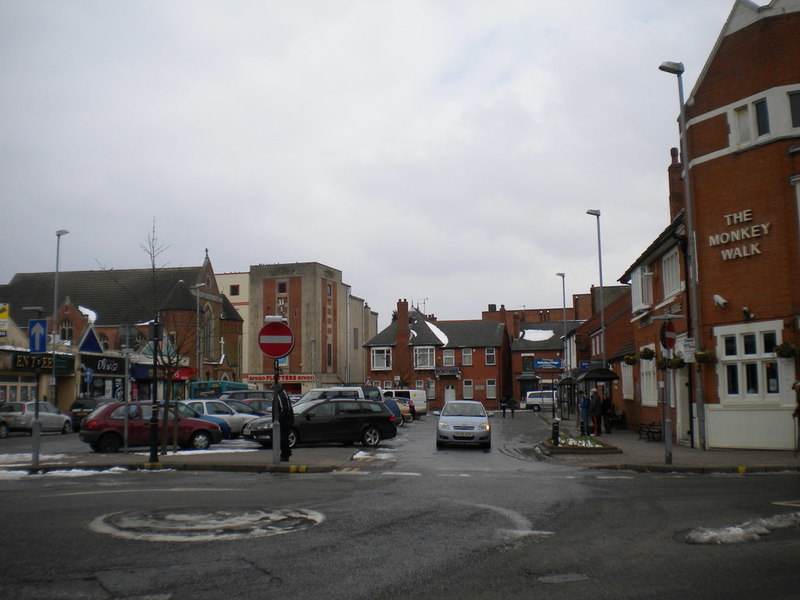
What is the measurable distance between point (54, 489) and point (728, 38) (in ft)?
67.7

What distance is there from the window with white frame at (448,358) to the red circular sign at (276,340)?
196ft

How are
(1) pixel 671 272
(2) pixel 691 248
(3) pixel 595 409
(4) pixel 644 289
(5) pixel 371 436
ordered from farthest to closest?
(4) pixel 644 289 < (3) pixel 595 409 < (1) pixel 671 272 < (5) pixel 371 436 < (2) pixel 691 248

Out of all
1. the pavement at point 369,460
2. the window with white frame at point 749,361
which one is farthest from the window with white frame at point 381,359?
the window with white frame at point 749,361

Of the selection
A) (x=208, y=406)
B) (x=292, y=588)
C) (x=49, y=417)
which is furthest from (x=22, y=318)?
(x=292, y=588)

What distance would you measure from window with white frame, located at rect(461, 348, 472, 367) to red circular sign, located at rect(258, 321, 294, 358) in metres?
60.0

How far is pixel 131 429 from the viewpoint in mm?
21891

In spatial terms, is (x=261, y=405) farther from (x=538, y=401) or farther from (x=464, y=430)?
(x=538, y=401)

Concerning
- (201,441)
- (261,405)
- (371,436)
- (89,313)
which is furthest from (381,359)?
(201,441)

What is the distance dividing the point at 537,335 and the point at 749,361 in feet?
213

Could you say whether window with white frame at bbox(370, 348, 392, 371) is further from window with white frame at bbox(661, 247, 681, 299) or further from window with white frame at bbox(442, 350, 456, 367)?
window with white frame at bbox(661, 247, 681, 299)

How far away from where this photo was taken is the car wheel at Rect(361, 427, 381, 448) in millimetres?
23906

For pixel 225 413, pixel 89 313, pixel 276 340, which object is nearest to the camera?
pixel 276 340

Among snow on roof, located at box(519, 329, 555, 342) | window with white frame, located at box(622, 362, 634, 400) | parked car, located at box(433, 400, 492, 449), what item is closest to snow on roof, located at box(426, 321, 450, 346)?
snow on roof, located at box(519, 329, 555, 342)

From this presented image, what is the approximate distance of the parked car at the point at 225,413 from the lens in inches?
1131
